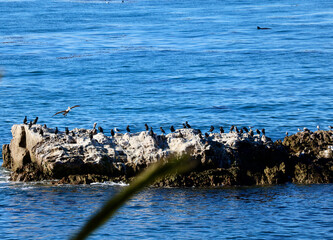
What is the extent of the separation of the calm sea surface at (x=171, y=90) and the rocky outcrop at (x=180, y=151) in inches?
29.3

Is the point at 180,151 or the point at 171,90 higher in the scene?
the point at 171,90

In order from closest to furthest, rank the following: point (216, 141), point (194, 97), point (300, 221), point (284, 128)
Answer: point (300, 221)
point (216, 141)
point (284, 128)
point (194, 97)

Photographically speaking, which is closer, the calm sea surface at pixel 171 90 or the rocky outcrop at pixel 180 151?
the calm sea surface at pixel 171 90

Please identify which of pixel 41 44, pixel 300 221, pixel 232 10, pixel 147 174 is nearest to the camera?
pixel 147 174

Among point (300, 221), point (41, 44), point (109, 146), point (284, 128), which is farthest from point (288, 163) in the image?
point (41, 44)

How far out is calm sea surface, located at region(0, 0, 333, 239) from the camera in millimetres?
20281

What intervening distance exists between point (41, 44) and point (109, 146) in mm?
55541

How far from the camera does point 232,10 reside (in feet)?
388

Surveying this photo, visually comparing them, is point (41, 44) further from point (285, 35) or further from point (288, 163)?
point (288, 163)

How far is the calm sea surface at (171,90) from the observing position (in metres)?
20.3

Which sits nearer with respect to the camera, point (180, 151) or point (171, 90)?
point (180, 151)

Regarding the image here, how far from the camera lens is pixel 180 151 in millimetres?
22828

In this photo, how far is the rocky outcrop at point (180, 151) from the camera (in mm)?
23672

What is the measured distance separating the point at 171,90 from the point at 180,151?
2923 centimetres
